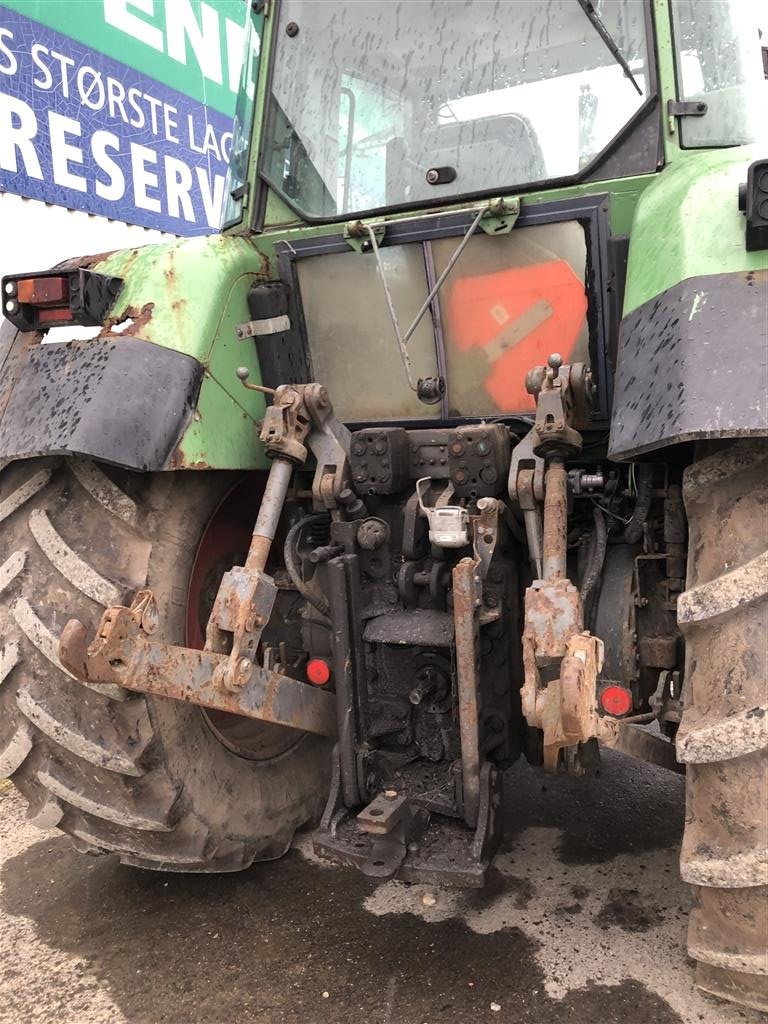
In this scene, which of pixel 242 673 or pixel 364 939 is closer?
pixel 242 673

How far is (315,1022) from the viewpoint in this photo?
2.02 meters

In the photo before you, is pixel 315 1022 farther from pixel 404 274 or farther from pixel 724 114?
pixel 724 114

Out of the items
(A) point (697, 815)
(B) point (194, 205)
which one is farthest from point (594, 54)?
(B) point (194, 205)

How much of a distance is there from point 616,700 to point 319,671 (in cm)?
83

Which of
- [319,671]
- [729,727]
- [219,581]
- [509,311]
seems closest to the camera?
[729,727]

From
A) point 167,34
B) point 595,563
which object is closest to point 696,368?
point 595,563

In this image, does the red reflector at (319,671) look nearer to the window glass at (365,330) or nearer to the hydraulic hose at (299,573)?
the hydraulic hose at (299,573)

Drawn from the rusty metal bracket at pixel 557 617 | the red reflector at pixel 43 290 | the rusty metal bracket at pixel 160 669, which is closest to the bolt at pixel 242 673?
the rusty metal bracket at pixel 160 669

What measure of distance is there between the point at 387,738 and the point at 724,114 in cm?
185

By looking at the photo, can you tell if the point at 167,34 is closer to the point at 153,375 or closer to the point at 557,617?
the point at 153,375

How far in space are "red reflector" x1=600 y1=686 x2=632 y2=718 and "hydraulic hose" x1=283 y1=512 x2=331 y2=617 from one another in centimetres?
79

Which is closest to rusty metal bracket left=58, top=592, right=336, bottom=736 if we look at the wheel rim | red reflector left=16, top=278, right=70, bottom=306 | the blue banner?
the wheel rim

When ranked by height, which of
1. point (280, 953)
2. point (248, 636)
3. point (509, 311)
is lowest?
point (280, 953)

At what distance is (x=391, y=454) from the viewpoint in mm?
2283
